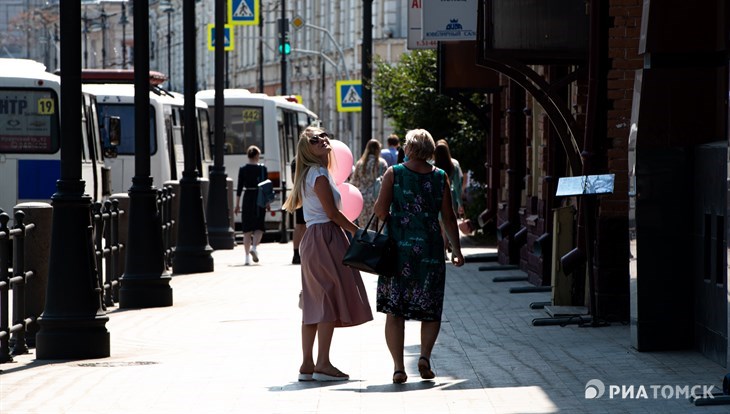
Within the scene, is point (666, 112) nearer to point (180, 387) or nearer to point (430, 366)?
point (430, 366)

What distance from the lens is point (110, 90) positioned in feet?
104

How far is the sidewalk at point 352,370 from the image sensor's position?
925cm

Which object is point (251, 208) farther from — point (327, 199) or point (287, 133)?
point (327, 199)

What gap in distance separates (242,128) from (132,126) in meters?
5.05

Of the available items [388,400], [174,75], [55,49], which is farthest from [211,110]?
[174,75]

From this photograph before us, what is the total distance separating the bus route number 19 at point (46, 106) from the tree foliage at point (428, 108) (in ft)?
27.3

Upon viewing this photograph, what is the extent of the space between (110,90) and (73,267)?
65.8 feet

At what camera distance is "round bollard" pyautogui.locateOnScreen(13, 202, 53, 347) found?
1291cm

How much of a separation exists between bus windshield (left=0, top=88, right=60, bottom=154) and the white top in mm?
13249

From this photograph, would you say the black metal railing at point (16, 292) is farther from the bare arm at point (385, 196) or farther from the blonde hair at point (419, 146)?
the blonde hair at point (419, 146)

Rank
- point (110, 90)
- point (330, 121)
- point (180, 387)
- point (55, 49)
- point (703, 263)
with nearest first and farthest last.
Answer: point (180, 387) → point (703, 263) → point (110, 90) → point (55, 49) → point (330, 121)

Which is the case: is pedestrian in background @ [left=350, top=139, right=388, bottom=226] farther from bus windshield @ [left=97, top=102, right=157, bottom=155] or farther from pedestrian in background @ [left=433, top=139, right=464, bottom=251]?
bus windshield @ [left=97, top=102, right=157, bottom=155]

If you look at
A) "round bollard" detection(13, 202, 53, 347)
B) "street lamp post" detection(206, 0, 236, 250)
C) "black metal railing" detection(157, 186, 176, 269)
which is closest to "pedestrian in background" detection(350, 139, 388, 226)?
"black metal railing" detection(157, 186, 176, 269)

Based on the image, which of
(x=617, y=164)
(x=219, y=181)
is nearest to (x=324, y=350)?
(x=617, y=164)
